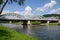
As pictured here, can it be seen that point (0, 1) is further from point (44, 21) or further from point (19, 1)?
point (44, 21)

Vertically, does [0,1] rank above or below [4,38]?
above

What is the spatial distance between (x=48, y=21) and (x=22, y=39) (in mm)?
114747

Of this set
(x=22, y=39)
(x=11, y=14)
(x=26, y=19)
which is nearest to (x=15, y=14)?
(x=11, y=14)

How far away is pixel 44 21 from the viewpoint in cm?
14025

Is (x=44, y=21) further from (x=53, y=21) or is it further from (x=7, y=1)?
(x=7, y=1)

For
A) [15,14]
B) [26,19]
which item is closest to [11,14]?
[15,14]

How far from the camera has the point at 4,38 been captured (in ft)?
65.5

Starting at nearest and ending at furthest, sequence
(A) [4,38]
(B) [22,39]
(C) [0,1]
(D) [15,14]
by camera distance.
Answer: (A) [4,38]
(B) [22,39]
(C) [0,1]
(D) [15,14]

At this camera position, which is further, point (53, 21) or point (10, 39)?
point (53, 21)

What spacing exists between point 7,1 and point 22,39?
33.2 ft

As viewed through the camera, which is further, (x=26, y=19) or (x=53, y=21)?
(x=53, y=21)

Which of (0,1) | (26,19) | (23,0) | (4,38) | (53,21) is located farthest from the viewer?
(53,21)

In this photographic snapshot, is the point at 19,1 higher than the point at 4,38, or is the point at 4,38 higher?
the point at 19,1

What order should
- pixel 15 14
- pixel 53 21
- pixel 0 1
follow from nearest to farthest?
pixel 0 1 → pixel 15 14 → pixel 53 21
